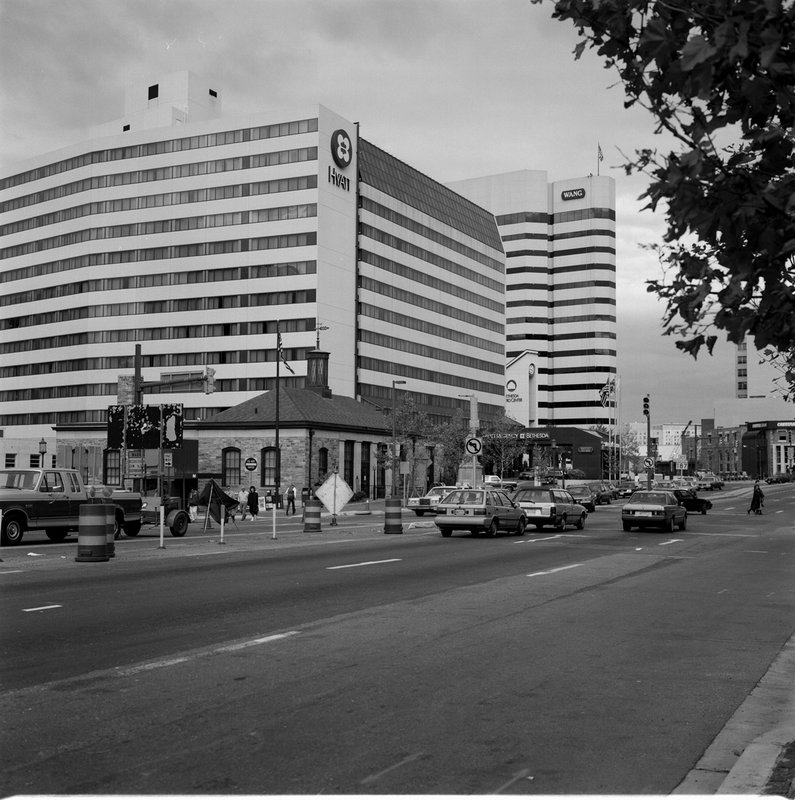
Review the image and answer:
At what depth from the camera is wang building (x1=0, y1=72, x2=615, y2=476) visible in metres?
86.1

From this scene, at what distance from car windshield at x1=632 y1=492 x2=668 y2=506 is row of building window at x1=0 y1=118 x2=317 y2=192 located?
61141 millimetres

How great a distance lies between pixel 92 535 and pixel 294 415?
141 feet

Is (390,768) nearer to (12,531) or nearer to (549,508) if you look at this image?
(12,531)

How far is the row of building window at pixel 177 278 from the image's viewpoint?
281ft

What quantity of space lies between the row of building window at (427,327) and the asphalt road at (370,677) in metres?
76.9

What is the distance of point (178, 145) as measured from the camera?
90.8 metres

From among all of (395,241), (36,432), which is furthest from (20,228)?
(395,241)

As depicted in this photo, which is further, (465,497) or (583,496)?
(583,496)

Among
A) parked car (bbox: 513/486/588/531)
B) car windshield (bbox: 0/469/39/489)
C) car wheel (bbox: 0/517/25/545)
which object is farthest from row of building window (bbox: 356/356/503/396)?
car wheel (bbox: 0/517/25/545)

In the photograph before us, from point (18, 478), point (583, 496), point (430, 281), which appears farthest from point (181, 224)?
point (18, 478)

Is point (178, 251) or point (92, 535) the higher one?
point (178, 251)

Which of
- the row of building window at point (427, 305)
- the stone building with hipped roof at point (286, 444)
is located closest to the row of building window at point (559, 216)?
the row of building window at point (427, 305)

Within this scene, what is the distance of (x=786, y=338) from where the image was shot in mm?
4461

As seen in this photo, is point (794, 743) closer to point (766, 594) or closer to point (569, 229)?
point (766, 594)
